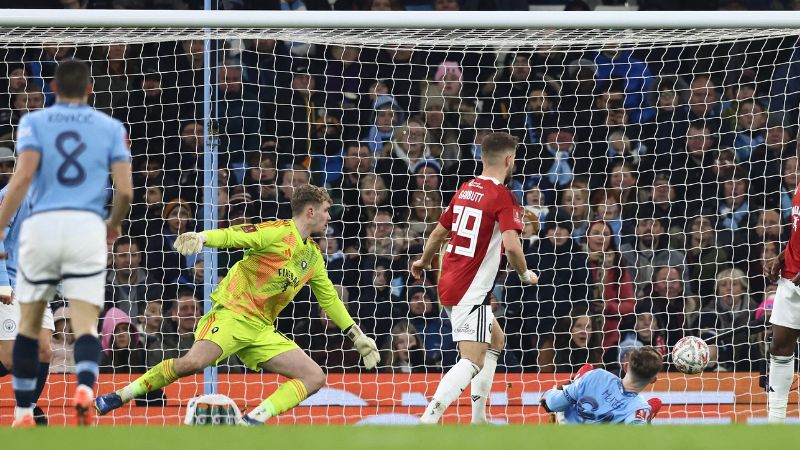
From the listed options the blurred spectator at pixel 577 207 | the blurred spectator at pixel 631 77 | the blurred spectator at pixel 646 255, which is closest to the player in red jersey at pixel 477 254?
the blurred spectator at pixel 577 207

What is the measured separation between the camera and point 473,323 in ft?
25.8

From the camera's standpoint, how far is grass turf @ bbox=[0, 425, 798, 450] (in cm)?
434

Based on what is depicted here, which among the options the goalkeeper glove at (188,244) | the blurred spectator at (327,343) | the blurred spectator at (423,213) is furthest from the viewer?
the blurred spectator at (423,213)

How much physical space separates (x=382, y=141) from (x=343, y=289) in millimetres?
1336

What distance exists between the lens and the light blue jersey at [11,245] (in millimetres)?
7648

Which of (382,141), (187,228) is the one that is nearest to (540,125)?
(382,141)

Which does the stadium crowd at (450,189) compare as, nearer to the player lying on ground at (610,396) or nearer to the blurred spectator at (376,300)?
the blurred spectator at (376,300)

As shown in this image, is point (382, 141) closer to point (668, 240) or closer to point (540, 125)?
point (540, 125)

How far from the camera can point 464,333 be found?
25.8 ft

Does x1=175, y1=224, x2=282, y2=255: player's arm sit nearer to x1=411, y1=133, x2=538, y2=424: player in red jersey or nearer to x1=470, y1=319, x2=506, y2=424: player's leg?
x1=411, y1=133, x2=538, y2=424: player in red jersey

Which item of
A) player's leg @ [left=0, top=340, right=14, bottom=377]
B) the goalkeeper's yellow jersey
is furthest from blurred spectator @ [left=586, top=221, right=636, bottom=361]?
player's leg @ [left=0, top=340, right=14, bottom=377]

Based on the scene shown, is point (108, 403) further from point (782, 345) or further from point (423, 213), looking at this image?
point (782, 345)

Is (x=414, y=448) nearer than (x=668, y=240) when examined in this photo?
Yes

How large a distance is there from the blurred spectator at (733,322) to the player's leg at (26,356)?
239 inches
